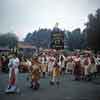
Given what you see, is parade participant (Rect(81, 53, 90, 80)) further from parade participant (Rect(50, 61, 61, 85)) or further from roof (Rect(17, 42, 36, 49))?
roof (Rect(17, 42, 36, 49))

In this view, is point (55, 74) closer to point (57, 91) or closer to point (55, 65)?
point (55, 65)

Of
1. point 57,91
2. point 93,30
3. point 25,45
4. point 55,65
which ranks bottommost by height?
point 57,91

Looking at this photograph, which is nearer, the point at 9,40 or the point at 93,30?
the point at 9,40

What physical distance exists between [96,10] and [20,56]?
96cm

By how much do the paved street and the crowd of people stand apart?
0.11 metres

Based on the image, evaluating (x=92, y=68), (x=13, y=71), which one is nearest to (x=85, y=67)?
(x=92, y=68)

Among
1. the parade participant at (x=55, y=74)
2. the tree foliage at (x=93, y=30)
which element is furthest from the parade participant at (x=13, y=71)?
the tree foliage at (x=93, y=30)

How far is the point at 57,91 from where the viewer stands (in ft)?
17.5

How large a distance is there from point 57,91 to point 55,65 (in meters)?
0.81

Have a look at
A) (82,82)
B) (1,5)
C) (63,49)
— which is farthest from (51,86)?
(1,5)

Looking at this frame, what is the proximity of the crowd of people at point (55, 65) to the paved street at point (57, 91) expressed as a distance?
11 centimetres

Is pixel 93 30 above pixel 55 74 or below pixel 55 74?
above

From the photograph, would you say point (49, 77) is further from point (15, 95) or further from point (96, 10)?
point (96, 10)

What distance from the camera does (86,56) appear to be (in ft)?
17.5
